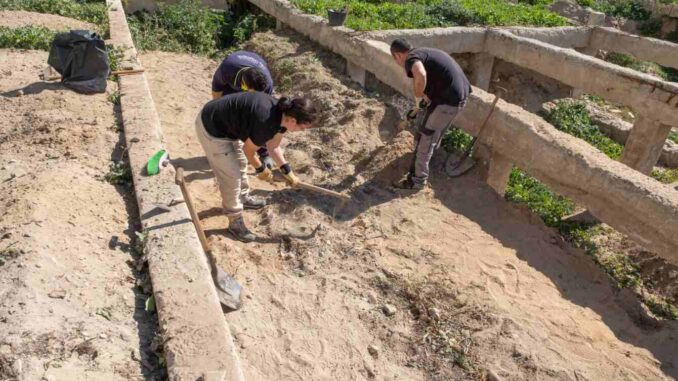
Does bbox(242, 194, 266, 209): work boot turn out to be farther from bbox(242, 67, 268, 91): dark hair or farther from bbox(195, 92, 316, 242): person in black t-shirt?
bbox(242, 67, 268, 91): dark hair

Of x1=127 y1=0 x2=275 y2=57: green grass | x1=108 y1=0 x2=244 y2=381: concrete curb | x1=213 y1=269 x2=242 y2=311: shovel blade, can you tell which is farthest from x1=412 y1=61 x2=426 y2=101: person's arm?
x1=127 y1=0 x2=275 y2=57: green grass

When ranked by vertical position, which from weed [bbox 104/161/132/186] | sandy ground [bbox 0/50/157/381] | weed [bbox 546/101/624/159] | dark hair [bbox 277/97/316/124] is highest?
dark hair [bbox 277/97/316/124]

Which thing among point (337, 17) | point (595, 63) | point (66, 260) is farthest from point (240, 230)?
point (595, 63)

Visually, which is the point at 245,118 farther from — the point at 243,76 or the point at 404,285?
the point at 404,285

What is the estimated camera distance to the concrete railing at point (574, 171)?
4594mm

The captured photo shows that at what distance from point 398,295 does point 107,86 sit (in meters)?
4.84

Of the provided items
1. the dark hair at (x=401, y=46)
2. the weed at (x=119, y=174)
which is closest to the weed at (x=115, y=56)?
the weed at (x=119, y=174)

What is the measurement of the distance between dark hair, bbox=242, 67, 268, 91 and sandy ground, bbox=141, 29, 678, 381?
1.19 m

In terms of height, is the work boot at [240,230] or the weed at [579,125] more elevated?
the work boot at [240,230]

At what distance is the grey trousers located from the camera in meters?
5.37

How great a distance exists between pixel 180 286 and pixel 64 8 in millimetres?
9166

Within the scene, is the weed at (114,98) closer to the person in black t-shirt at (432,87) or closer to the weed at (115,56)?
the weed at (115,56)

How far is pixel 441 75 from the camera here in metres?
5.25

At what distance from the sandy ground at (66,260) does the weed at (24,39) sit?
119 inches
